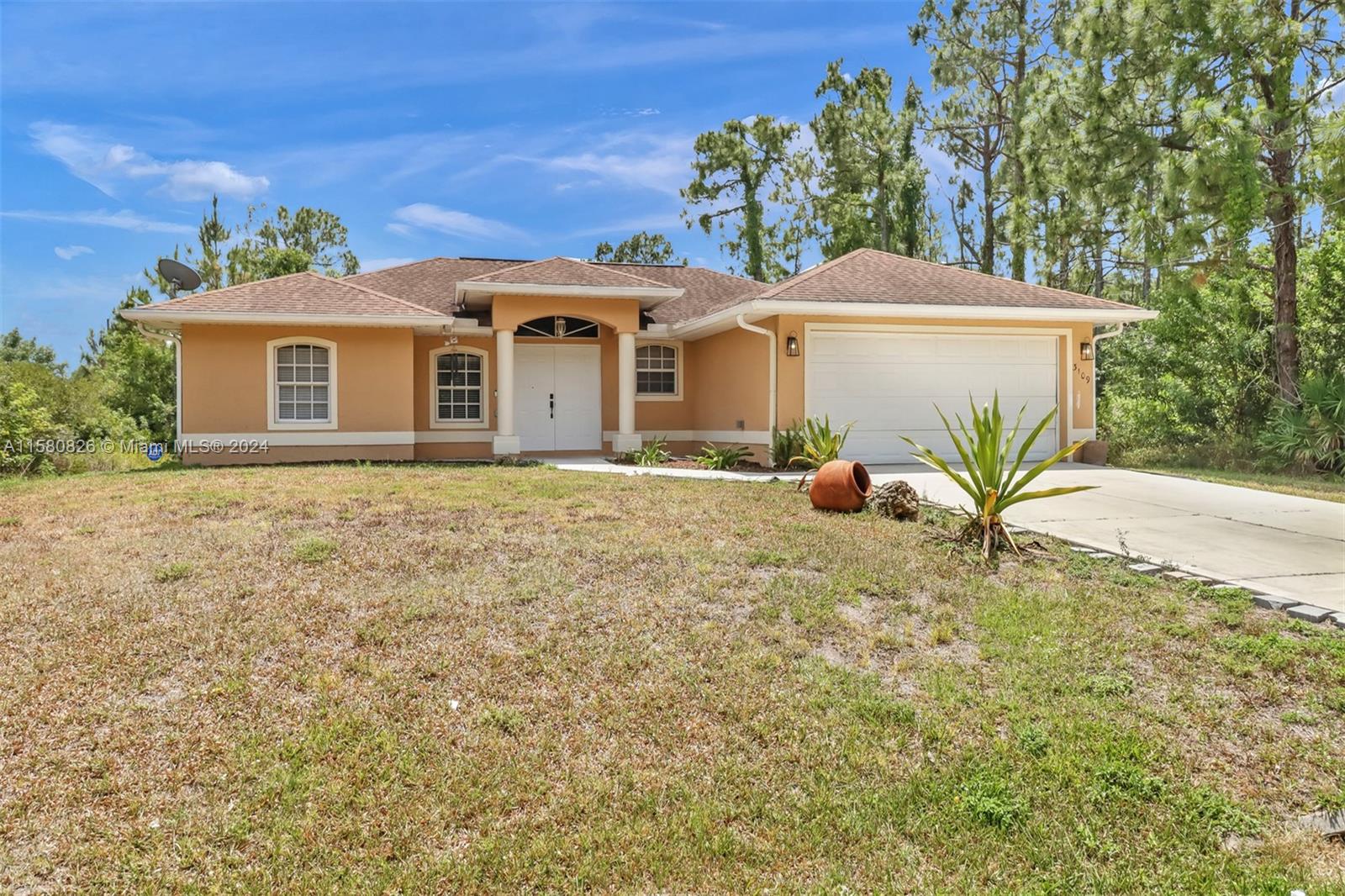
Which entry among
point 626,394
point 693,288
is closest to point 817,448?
point 626,394

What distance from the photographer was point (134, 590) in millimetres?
5492

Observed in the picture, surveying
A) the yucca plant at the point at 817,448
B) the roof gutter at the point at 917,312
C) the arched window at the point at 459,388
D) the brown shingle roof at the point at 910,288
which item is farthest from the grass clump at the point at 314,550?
the arched window at the point at 459,388

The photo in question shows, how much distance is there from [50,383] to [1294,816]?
1891cm

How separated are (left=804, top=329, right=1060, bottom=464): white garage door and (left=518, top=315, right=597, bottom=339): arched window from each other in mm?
5495

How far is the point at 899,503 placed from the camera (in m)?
8.15

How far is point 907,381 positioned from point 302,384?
11150 mm

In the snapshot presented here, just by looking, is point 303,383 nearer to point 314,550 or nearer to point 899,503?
point 314,550

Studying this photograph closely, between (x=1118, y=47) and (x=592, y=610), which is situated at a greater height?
(x=1118, y=47)

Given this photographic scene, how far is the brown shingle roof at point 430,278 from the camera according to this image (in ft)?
55.8

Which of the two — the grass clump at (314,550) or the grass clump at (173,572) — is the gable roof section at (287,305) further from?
the grass clump at (173,572)

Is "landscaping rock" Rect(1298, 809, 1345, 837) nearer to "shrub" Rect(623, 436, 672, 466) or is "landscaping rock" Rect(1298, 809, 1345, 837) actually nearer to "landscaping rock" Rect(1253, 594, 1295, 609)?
"landscaping rock" Rect(1253, 594, 1295, 609)

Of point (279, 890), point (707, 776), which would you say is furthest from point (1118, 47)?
point (279, 890)

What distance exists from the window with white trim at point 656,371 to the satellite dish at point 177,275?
10.4 metres

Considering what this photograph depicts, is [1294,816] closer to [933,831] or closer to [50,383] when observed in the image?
[933,831]
